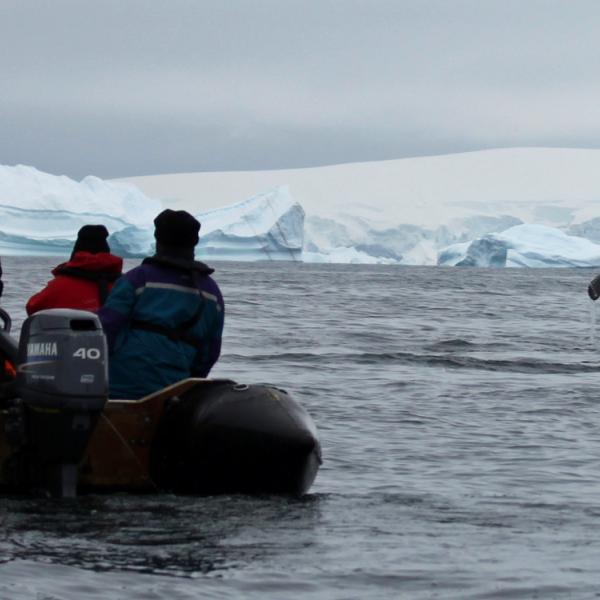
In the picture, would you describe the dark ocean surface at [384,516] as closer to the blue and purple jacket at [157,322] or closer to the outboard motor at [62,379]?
the outboard motor at [62,379]

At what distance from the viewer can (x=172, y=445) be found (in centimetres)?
664

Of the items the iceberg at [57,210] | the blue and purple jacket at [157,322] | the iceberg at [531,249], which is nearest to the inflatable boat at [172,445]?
the blue and purple jacket at [157,322]

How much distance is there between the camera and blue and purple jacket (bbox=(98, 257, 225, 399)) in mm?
6660

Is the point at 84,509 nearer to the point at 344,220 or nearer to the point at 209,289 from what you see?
the point at 209,289

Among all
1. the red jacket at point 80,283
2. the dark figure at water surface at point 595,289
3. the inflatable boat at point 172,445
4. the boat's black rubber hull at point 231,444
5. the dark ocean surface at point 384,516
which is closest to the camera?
the dark ocean surface at point 384,516

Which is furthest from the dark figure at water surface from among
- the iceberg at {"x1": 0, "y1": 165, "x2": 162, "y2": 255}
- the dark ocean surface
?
the iceberg at {"x1": 0, "y1": 165, "x2": 162, "y2": 255}

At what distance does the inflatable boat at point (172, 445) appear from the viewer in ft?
20.8

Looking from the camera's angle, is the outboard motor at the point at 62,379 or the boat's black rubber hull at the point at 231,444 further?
the boat's black rubber hull at the point at 231,444

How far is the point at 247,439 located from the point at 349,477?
1601mm

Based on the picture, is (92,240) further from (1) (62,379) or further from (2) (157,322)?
(1) (62,379)

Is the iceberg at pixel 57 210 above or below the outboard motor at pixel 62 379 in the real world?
above

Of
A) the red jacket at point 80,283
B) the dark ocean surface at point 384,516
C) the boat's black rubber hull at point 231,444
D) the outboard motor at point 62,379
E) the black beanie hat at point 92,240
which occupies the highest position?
the black beanie hat at point 92,240

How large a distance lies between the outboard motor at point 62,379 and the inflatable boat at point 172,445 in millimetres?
18

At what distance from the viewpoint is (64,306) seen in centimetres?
709
